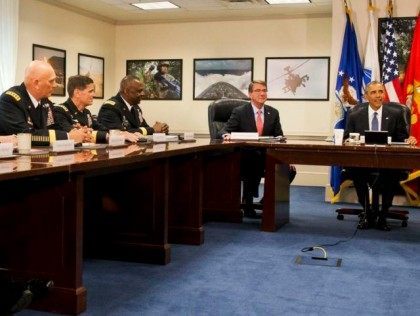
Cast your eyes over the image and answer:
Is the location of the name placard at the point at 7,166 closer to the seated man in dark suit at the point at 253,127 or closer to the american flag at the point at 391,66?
the seated man in dark suit at the point at 253,127

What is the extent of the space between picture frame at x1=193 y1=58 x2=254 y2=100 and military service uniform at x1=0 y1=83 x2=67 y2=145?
5.09 metres

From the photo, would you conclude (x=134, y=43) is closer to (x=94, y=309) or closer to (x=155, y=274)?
(x=155, y=274)

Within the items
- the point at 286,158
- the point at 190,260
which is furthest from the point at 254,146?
the point at 190,260

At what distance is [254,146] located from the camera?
4887 millimetres

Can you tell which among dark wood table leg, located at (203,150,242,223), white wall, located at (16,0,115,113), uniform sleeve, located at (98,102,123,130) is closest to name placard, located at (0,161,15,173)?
uniform sleeve, located at (98,102,123,130)

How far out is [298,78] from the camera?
8289 millimetres

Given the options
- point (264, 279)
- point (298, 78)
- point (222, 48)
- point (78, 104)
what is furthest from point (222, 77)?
point (264, 279)

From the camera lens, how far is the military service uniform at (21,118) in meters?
3.61

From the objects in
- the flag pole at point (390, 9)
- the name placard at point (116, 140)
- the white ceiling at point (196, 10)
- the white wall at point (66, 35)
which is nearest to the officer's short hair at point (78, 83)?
the name placard at point (116, 140)

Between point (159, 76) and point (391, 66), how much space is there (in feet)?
12.3

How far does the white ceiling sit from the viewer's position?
762 centimetres

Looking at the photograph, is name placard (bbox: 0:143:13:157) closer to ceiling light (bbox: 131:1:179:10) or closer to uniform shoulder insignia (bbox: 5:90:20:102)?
uniform shoulder insignia (bbox: 5:90:20:102)

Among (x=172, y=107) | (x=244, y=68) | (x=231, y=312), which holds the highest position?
(x=244, y=68)

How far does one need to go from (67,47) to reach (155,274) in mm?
5278
